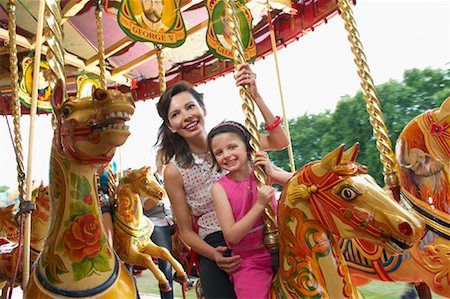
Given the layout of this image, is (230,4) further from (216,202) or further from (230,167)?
(216,202)

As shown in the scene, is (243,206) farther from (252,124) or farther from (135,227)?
(135,227)

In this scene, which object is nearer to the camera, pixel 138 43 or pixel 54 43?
pixel 54 43

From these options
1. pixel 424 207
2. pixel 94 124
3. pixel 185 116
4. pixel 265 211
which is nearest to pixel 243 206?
pixel 265 211

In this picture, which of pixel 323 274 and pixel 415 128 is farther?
pixel 415 128

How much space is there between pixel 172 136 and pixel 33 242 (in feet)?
5.48

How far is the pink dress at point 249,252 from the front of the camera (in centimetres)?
116

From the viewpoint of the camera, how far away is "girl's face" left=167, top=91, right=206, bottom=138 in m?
1.47

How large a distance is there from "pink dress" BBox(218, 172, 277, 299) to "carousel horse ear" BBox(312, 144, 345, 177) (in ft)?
0.91

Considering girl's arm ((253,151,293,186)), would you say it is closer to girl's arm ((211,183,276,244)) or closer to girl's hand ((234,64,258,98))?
girl's arm ((211,183,276,244))

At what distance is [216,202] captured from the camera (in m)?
1.23

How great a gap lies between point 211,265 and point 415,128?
131 cm

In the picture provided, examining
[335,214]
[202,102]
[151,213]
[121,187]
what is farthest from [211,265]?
[151,213]

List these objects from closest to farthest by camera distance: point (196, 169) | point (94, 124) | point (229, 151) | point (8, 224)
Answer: point (94, 124)
point (229, 151)
point (196, 169)
point (8, 224)

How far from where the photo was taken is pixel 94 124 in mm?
931
